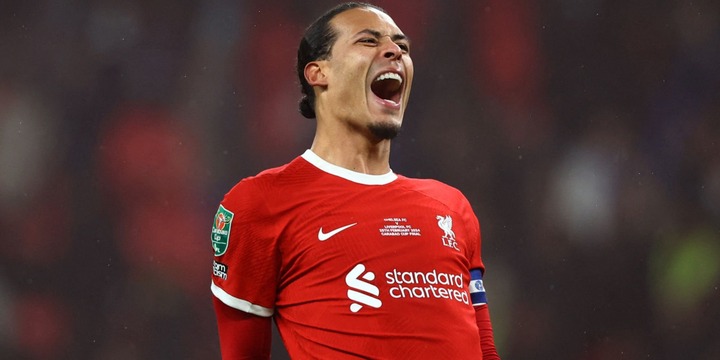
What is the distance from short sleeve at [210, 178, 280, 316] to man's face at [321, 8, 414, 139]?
8.4 inches

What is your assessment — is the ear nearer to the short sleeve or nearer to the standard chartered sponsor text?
the short sleeve

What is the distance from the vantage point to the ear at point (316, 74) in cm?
147

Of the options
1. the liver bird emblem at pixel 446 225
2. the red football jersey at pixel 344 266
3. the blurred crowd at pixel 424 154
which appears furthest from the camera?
the blurred crowd at pixel 424 154

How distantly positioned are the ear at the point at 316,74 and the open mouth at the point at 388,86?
0.09 metres

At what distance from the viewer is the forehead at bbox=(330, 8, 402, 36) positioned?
1460mm

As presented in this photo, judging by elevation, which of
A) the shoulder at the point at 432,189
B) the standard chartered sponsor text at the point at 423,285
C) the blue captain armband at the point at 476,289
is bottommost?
the blue captain armband at the point at 476,289

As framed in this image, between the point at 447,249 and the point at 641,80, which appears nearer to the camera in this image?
the point at 447,249

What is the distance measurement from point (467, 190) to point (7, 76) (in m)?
1.24

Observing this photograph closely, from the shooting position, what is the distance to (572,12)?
8.20ft

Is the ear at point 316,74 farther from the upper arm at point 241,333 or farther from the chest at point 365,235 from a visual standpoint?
the upper arm at point 241,333

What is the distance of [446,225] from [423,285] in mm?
147

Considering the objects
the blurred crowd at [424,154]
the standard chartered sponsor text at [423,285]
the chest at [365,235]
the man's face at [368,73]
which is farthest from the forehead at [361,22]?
the blurred crowd at [424,154]

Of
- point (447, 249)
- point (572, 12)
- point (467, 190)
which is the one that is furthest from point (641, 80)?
point (447, 249)

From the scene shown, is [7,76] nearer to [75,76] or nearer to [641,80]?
[75,76]
